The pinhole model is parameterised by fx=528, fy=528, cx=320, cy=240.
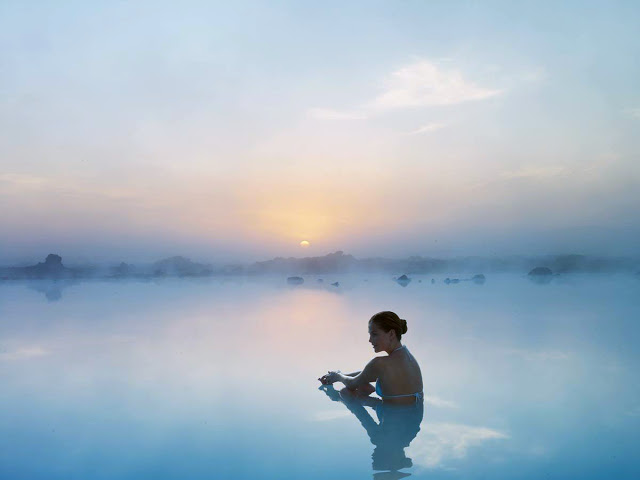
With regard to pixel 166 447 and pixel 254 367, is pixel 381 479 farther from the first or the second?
pixel 254 367

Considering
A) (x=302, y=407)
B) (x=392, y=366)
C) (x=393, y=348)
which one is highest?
(x=393, y=348)

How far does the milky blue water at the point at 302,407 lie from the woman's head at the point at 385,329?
72 cm

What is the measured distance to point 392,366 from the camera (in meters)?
5.52

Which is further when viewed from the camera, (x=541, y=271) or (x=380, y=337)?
(x=541, y=271)

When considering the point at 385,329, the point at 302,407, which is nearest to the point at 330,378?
the point at 302,407

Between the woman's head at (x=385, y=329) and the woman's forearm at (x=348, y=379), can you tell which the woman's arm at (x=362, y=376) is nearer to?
the woman's forearm at (x=348, y=379)

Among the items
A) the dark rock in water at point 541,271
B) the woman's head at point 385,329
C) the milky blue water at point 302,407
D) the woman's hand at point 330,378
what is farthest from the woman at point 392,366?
the dark rock in water at point 541,271

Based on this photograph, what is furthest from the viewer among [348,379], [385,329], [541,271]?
[541,271]

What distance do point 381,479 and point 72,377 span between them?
503cm

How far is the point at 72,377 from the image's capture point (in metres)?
7.09

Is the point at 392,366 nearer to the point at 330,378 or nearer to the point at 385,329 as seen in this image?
the point at 385,329

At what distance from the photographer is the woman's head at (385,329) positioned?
549cm

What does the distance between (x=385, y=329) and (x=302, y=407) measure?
126 centimetres

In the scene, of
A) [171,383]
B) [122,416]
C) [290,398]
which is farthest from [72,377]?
[290,398]
